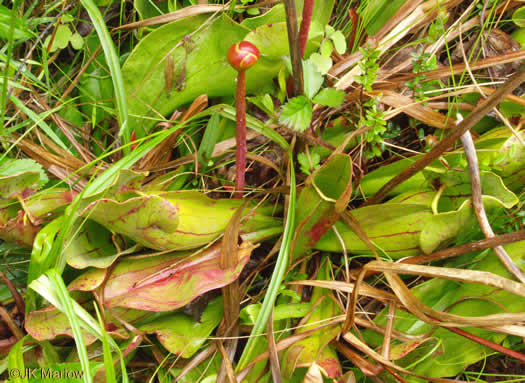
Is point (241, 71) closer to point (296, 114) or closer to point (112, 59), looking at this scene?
point (296, 114)

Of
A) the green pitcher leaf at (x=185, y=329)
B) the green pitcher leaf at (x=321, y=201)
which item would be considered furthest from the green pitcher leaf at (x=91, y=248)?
the green pitcher leaf at (x=321, y=201)

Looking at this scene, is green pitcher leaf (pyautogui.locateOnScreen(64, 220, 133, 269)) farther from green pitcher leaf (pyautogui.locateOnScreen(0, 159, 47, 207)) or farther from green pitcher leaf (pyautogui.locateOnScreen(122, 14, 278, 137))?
green pitcher leaf (pyautogui.locateOnScreen(122, 14, 278, 137))

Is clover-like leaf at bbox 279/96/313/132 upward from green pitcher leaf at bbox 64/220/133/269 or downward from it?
upward

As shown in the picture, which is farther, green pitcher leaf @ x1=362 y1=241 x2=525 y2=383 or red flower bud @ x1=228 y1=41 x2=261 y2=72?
green pitcher leaf @ x1=362 y1=241 x2=525 y2=383

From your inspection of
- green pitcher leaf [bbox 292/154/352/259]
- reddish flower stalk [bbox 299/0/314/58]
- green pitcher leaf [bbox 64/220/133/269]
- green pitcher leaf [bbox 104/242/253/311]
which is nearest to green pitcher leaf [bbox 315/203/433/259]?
green pitcher leaf [bbox 292/154/352/259]

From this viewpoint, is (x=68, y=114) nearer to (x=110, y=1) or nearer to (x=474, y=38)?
(x=110, y=1)

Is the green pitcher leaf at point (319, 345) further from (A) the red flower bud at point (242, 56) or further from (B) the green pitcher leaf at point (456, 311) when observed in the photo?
(A) the red flower bud at point (242, 56)

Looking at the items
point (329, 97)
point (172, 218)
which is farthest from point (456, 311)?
point (172, 218)

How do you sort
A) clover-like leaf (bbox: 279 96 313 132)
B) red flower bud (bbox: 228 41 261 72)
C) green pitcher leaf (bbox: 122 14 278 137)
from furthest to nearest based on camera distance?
1. green pitcher leaf (bbox: 122 14 278 137)
2. clover-like leaf (bbox: 279 96 313 132)
3. red flower bud (bbox: 228 41 261 72)

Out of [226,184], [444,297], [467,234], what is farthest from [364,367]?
[226,184]
